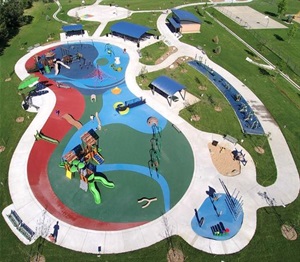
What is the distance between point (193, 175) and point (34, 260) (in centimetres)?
2100

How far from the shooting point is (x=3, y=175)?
3441 centimetres

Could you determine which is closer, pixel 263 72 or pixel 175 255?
pixel 175 255

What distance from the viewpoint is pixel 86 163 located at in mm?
36125

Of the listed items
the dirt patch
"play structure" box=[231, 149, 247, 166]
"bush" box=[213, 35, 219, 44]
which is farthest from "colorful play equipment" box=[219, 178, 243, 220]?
"bush" box=[213, 35, 219, 44]

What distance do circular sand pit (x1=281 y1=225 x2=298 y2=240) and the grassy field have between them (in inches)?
19.7

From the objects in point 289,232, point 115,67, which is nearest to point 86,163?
point 289,232

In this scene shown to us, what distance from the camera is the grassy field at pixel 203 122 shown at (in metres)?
27.5

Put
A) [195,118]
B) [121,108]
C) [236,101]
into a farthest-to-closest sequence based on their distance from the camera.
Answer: [236,101]
[121,108]
[195,118]

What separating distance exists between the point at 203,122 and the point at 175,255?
22.8 meters

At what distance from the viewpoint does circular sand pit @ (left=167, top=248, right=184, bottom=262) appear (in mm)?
27109

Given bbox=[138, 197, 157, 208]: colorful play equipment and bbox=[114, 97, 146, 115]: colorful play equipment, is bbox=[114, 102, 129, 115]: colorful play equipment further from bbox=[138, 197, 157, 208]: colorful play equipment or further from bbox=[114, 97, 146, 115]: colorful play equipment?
bbox=[138, 197, 157, 208]: colorful play equipment

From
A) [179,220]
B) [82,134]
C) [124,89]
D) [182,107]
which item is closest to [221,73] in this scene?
[182,107]

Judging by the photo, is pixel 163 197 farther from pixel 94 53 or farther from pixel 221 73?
pixel 94 53

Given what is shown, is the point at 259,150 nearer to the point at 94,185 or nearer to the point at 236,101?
the point at 236,101
